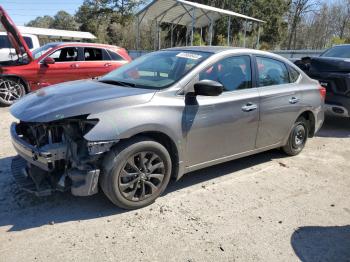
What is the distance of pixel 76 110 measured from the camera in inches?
130

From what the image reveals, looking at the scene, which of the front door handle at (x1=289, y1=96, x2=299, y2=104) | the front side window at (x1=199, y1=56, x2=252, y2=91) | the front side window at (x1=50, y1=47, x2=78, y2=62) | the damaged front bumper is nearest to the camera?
the damaged front bumper

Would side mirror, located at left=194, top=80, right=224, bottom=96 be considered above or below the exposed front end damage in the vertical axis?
above

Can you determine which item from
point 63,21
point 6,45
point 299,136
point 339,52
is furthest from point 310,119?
point 63,21

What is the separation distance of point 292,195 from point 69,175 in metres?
2.64

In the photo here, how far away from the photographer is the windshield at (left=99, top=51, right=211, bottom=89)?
400 centimetres

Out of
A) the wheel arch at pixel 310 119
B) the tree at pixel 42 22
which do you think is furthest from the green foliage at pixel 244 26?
the tree at pixel 42 22

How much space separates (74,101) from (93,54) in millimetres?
6689

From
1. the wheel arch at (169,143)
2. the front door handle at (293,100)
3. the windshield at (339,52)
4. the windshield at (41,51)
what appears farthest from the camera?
the windshield at (41,51)

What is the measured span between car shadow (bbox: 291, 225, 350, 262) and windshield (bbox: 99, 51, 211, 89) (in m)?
2.06

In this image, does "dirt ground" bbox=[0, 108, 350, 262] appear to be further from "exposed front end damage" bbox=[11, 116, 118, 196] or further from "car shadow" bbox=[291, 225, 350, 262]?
"exposed front end damage" bbox=[11, 116, 118, 196]

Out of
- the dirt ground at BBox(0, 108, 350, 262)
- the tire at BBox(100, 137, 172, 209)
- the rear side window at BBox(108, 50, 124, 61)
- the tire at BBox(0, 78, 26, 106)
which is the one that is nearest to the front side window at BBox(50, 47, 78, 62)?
the rear side window at BBox(108, 50, 124, 61)

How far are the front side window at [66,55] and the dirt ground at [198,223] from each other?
5076 mm

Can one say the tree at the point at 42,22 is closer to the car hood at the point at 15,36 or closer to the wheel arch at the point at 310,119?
the car hood at the point at 15,36

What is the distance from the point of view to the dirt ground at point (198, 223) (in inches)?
119
